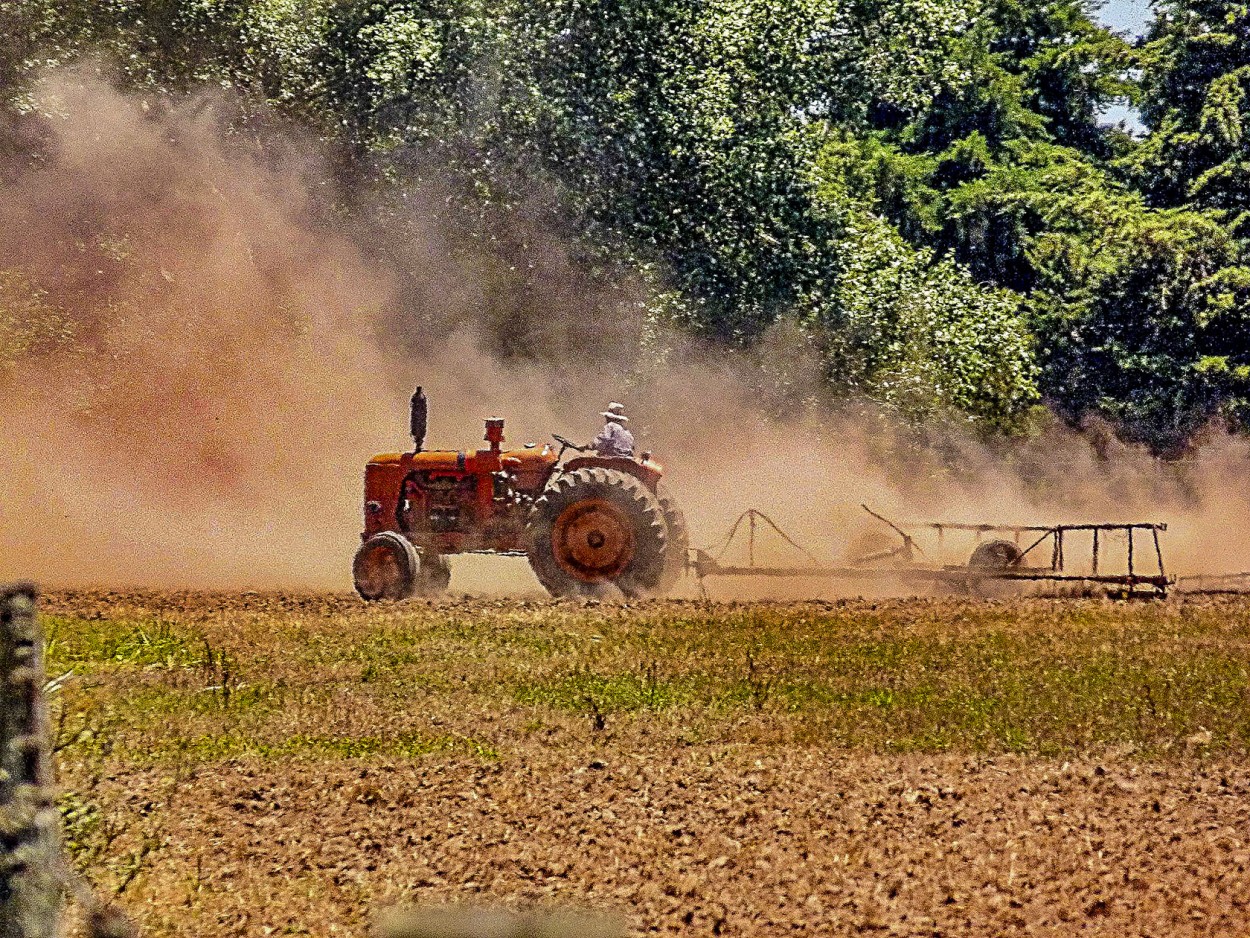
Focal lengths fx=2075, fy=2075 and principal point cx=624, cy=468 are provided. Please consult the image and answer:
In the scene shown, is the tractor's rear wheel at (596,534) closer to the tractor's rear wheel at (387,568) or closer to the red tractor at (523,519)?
the red tractor at (523,519)

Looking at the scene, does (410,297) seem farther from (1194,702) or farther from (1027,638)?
(1194,702)

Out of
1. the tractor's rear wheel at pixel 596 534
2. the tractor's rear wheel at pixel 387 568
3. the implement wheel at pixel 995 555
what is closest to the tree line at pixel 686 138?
the implement wheel at pixel 995 555

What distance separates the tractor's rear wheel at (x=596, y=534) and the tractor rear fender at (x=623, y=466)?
0.22 metres

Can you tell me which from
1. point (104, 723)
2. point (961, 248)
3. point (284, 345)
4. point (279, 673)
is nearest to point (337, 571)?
point (284, 345)

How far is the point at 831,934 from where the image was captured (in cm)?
848

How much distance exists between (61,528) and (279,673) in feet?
63.5

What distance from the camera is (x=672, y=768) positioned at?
1270 centimetres

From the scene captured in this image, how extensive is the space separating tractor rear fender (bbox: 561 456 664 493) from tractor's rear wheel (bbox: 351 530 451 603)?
2080 mm

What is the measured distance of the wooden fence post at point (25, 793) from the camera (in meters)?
4.48

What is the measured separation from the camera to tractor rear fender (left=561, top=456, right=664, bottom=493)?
23484 millimetres

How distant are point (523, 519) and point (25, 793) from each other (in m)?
19.5

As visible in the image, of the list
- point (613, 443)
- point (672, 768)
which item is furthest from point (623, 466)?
point (672, 768)

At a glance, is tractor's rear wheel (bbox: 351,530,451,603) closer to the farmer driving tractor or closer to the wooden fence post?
the farmer driving tractor

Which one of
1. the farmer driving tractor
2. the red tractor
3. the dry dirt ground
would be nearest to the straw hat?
the farmer driving tractor
